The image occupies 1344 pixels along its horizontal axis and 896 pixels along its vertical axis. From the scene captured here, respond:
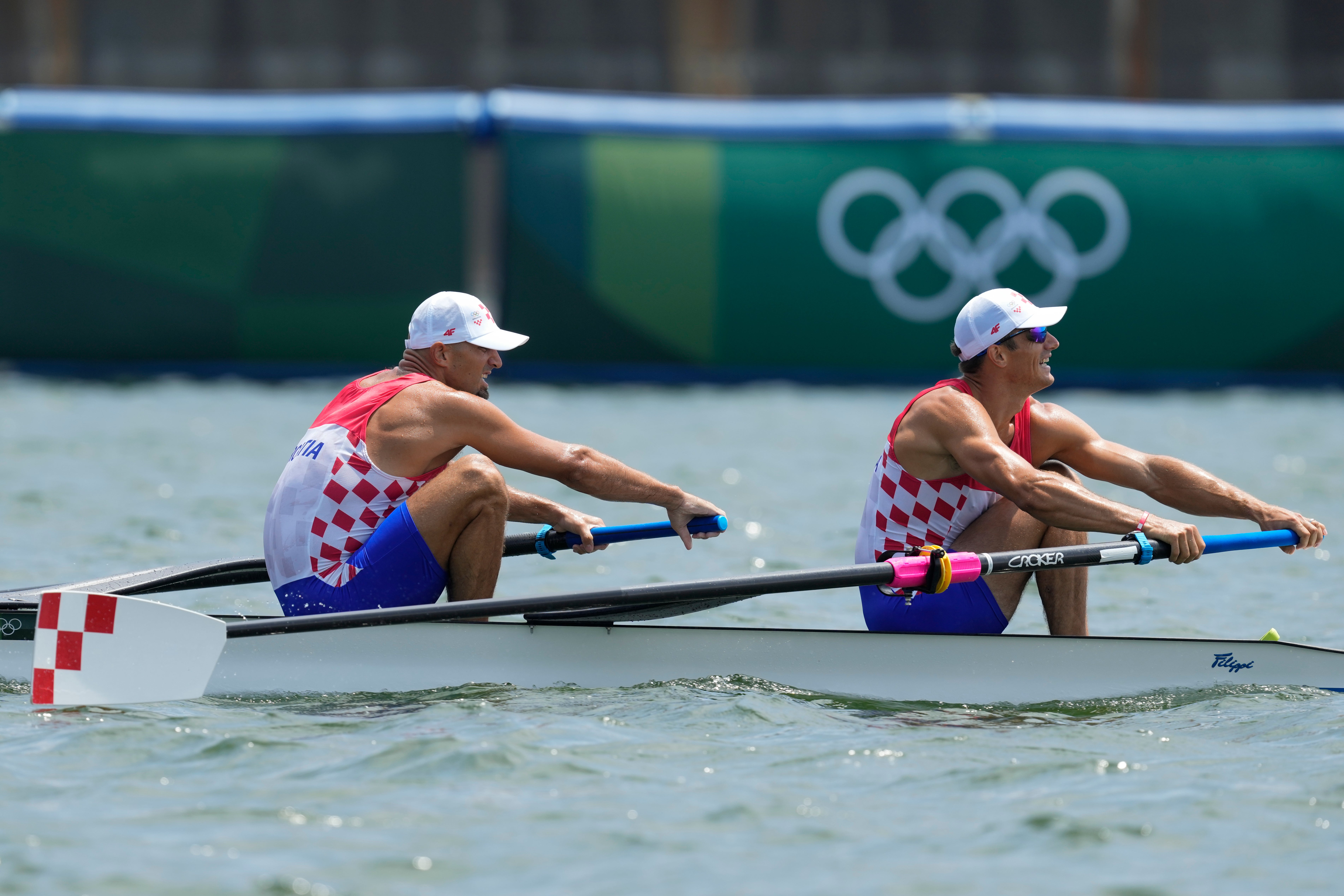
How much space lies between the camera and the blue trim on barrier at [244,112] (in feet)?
51.3

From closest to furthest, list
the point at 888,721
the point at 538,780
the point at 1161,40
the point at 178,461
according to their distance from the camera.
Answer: the point at 538,780, the point at 888,721, the point at 178,461, the point at 1161,40

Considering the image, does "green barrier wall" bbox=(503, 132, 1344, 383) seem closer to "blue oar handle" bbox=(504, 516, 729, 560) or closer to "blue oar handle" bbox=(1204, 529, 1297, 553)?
"blue oar handle" bbox=(504, 516, 729, 560)

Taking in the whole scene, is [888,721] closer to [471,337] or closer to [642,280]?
[471,337]

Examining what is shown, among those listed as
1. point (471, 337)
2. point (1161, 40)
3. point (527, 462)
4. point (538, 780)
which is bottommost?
point (538, 780)

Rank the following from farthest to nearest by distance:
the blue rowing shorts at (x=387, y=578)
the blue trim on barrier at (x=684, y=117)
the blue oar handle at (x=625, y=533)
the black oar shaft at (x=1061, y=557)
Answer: the blue trim on barrier at (x=684, y=117) < the blue oar handle at (x=625, y=533) < the blue rowing shorts at (x=387, y=578) < the black oar shaft at (x=1061, y=557)

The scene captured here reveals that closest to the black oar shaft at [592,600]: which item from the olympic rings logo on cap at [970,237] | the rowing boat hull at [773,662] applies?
the rowing boat hull at [773,662]

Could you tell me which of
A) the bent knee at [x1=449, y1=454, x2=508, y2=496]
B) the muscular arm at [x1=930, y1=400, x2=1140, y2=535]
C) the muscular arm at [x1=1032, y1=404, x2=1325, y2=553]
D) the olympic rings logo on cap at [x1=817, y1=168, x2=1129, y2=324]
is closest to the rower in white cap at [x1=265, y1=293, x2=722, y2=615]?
the bent knee at [x1=449, y1=454, x2=508, y2=496]

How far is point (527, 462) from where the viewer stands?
577cm

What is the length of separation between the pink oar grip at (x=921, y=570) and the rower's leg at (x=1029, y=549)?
0.33 meters

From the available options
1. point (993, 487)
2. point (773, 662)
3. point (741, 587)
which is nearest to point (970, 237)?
point (993, 487)

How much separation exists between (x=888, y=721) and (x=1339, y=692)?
4.95 feet

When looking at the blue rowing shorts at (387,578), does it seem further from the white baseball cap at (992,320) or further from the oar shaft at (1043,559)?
the white baseball cap at (992,320)

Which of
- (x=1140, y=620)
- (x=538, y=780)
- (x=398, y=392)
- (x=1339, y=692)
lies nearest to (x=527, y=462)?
(x=398, y=392)

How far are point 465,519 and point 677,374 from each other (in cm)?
1047
